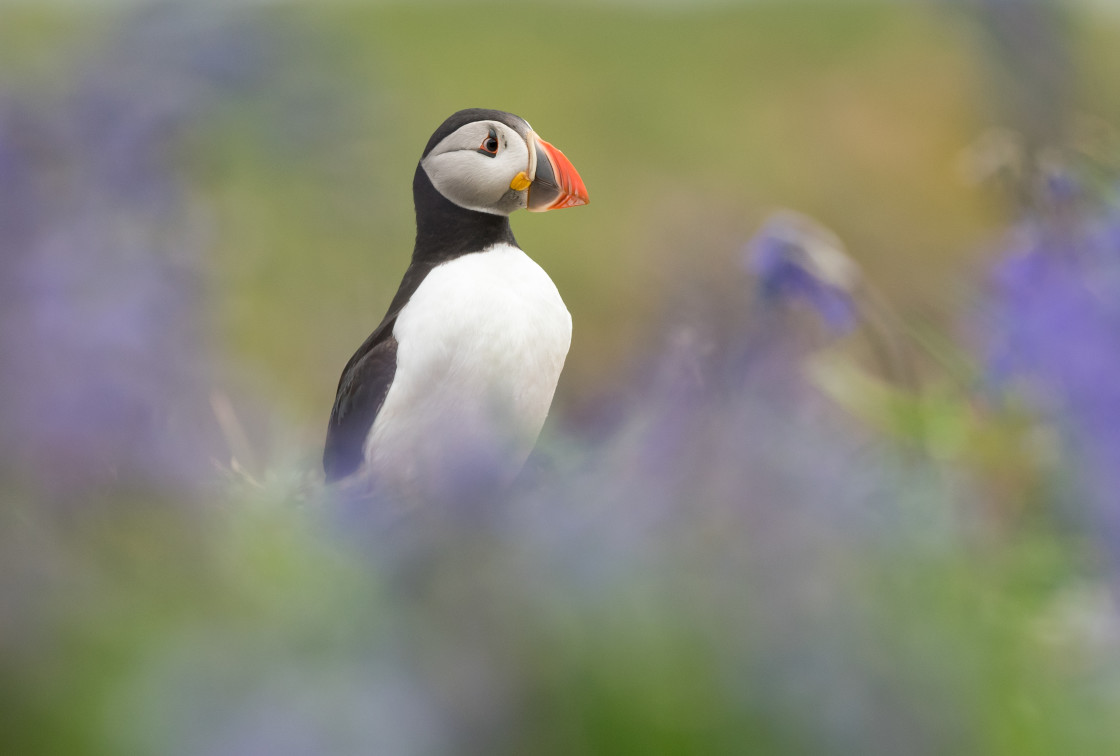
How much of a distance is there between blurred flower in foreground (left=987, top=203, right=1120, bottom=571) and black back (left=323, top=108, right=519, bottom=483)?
413 mm

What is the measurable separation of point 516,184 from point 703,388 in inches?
17.9

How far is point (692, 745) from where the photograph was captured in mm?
134

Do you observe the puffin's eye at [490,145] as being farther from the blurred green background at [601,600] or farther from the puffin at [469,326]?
the blurred green background at [601,600]

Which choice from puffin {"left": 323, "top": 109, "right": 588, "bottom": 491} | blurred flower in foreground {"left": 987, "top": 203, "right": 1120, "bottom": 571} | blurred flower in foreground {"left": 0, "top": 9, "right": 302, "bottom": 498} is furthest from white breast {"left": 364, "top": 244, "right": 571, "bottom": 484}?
blurred flower in foreground {"left": 987, "top": 203, "right": 1120, "bottom": 571}

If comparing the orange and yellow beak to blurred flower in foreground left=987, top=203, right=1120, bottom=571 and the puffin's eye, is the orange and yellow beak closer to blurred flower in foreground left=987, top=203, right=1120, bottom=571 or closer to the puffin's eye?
A: the puffin's eye

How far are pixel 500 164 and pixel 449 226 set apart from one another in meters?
0.07

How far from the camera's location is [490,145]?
647mm

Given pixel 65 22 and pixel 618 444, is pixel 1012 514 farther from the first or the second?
pixel 65 22

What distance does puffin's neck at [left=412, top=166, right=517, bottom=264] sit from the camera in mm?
688

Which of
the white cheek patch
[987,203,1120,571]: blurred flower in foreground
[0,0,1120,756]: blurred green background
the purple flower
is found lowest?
[0,0,1120,756]: blurred green background

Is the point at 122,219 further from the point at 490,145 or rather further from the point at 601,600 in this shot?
the point at 601,600

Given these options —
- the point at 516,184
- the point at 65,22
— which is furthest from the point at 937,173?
the point at 516,184

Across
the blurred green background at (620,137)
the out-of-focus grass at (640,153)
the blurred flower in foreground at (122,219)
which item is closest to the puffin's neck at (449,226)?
the blurred flower in foreground at (122,219)

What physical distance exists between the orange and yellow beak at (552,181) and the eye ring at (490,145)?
25 millimetres
